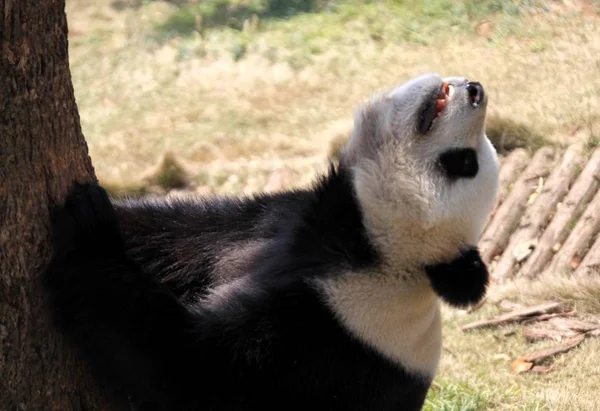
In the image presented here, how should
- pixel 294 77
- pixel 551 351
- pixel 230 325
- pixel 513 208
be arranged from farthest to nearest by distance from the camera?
pixel 294 77 → pixel 513 208 → pixel 551 351 → pixel 230 325

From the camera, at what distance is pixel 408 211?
3.20 m

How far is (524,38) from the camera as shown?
9.86 metres

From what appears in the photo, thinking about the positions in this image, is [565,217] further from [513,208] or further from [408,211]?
[408,211]

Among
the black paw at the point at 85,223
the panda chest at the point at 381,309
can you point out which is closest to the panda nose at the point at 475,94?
the panda chest at the point at 381,309

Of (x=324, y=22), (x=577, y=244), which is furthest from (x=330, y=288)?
(x=324, y=22)

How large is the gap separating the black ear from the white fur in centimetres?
4

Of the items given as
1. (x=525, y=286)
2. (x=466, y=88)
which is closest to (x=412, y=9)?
(x=525, y=286)

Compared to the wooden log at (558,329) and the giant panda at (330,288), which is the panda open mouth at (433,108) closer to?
the giant panda at (330,288)

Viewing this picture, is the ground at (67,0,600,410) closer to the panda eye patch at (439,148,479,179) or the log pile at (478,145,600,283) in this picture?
the log pile at (478,145,600,283)

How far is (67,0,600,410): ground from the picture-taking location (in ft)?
25.9

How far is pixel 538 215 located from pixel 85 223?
15.2ft

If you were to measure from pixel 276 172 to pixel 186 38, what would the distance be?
4.08 metres

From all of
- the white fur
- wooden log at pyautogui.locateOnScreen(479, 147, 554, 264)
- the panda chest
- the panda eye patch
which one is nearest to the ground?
wooden log at pyautogui.locateOnScreen(479, 147, 554, 264)

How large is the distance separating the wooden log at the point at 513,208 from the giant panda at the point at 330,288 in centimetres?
343
